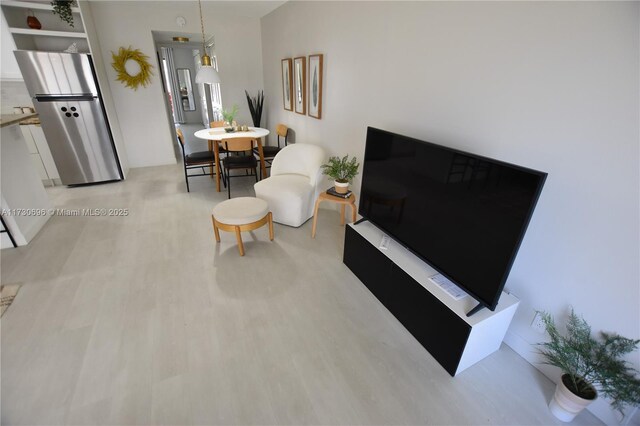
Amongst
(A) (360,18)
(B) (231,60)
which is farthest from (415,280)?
(B) (231,60)

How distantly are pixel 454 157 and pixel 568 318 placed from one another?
101 cm

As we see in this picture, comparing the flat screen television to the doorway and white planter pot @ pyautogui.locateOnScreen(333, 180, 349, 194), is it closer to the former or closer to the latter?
white planter pot @ pyautogui.locateOnScreen(333, 180, 349, 194)

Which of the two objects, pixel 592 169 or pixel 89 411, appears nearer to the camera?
pixel 592 169

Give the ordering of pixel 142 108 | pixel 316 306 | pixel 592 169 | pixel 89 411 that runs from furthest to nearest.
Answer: pixel 142 108 < pixel 316 306 < pixel 89 411 < pixel 592 169

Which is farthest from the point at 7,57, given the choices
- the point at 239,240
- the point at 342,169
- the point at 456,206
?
the point at 456,206

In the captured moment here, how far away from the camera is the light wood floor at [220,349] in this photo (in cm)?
146

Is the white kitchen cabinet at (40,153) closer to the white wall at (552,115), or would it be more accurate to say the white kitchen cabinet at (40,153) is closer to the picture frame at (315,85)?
the picture frame at (315,85)

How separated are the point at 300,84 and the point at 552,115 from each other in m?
3.20

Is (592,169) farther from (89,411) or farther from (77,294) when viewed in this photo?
(77,294)

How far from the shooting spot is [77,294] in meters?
2.19

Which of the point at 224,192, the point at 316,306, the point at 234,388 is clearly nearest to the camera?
the point at 234,388

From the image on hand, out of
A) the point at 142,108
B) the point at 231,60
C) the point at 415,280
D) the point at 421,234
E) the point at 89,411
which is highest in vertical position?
the point at 231,60

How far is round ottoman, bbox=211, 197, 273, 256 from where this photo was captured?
254cm

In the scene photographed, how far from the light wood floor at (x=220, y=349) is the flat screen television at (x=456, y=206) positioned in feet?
1.89
